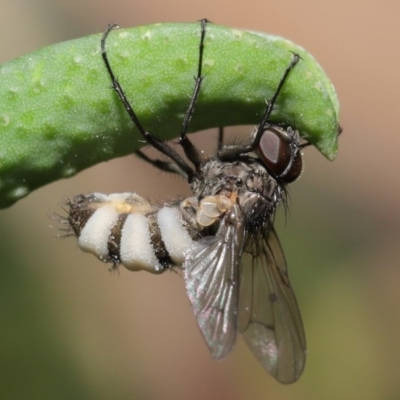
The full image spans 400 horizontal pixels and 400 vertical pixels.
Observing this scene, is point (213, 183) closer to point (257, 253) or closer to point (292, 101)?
point (257, 253)

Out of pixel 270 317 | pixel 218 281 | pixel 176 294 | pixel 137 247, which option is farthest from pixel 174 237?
pixel 176 294

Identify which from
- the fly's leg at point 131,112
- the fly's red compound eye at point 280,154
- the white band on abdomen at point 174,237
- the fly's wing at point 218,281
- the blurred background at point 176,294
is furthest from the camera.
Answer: the blurred background at point 176,294

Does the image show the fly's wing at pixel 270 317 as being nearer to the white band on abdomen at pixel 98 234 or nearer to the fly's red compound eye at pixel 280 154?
the fly's red compound eye at pixel 280 154

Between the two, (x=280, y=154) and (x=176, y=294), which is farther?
(x=176, y=294)

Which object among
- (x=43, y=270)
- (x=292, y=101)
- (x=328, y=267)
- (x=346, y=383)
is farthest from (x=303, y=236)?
(x=292, y=101)

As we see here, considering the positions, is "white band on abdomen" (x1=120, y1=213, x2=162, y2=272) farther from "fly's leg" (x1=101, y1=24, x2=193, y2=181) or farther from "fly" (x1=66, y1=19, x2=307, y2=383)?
"fly's leg" (x1=101, y1=24, x2=193, y2=181)

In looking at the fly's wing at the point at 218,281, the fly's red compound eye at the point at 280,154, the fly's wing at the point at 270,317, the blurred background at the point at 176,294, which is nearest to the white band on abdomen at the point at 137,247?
the fly's wing at the point at 218,281

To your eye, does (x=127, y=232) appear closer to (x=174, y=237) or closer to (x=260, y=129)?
(x=174, y=237)
